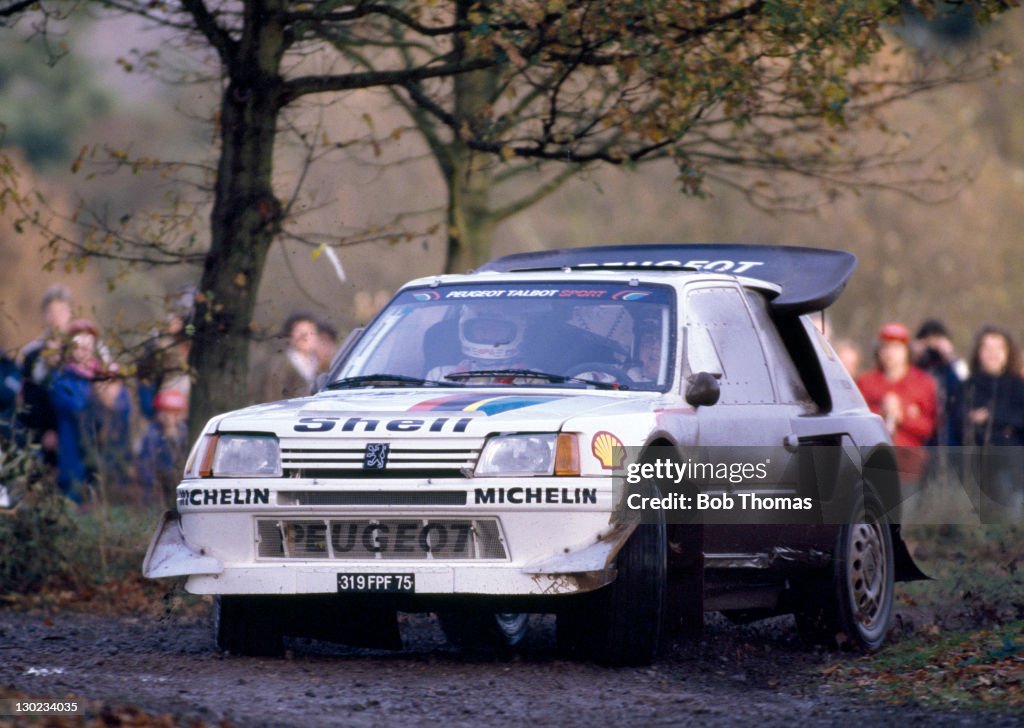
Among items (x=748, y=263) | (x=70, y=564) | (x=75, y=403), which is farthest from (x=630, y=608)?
(x=75, y=403)

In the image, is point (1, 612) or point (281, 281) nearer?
point (1, 612)

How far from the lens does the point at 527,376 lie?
352 inches

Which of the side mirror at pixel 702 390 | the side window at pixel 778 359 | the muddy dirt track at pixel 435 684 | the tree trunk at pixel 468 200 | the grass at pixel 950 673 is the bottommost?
the muddy dirt track at pixel 435 684

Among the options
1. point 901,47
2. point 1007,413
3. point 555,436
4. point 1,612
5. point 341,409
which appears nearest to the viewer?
point 555,436

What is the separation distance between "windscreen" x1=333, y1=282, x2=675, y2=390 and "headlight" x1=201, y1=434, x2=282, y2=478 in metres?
1.05

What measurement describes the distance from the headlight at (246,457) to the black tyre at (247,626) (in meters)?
0.68

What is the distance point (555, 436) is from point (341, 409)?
1131 mm

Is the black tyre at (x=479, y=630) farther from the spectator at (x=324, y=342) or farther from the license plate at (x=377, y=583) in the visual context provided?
the spectator at (x=324, y=342)

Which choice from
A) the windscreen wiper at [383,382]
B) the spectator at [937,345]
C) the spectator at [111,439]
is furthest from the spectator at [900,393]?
the windscreen wiper at [383,382]

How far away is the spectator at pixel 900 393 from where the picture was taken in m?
16.6

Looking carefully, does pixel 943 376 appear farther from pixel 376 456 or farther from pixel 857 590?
pixel 376 456

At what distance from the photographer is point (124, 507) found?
41.9 feet

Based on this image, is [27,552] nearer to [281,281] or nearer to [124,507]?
[124,507]

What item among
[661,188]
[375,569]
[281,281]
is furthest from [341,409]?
[661,188]
